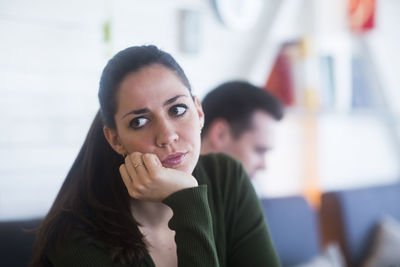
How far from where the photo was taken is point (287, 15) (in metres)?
2.27

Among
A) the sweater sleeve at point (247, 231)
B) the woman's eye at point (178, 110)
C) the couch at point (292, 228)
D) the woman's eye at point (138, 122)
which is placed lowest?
the couch at point (292, 228)

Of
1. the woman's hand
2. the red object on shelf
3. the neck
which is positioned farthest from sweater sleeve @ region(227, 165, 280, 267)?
the red object on shelf

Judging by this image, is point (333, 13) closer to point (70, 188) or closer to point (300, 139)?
point (300, 139)

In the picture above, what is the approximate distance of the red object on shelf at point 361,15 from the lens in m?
2.46

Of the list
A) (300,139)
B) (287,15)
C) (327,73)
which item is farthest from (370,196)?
(287,15)

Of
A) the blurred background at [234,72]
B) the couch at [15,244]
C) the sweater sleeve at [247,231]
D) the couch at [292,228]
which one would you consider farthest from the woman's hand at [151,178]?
the couch at [292,228]

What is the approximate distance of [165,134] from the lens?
72 cm

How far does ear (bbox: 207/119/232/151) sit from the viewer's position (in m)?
1.52

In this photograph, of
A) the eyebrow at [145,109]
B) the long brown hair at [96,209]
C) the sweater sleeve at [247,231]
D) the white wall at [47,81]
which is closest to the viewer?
the eyebrow at [145,109]

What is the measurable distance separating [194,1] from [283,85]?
70 centimetres

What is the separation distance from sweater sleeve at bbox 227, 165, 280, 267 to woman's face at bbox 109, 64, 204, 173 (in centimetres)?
33

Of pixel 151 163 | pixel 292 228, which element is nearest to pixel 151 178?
pixel 151 163

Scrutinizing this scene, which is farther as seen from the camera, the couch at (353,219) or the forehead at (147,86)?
the couch at (353,219)

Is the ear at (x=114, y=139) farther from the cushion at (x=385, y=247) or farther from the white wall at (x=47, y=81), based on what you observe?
the cushion at (x=385, y=247)
